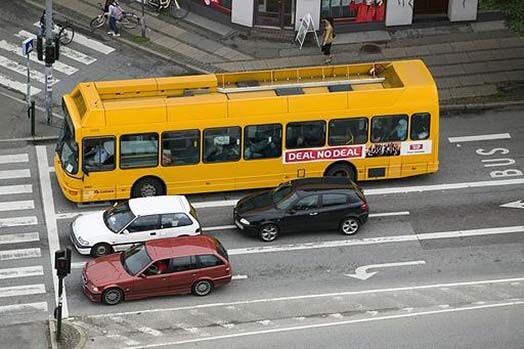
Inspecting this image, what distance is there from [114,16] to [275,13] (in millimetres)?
6477

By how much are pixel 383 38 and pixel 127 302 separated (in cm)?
2066

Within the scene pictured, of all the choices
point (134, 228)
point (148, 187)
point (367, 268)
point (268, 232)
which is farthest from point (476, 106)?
point (134, 228)

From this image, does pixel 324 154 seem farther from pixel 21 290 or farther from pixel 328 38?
pixel 21 290

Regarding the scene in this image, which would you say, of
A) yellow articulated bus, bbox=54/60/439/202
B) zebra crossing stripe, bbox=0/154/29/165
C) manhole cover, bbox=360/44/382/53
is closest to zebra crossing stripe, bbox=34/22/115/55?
zebra crossing stripe, bbox=0/154/29/165

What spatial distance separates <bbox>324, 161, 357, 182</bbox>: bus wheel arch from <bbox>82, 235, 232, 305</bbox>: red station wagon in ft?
23.4

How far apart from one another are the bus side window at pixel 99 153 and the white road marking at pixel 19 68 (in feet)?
29.2

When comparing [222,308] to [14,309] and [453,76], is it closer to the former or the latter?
[14,309]

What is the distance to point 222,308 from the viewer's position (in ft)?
126

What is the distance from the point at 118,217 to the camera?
40844 millimetres

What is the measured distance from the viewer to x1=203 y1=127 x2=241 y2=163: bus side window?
4359 centimetres


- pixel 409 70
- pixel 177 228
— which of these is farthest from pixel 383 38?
pixel 177 228

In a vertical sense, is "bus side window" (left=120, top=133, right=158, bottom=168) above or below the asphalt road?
above

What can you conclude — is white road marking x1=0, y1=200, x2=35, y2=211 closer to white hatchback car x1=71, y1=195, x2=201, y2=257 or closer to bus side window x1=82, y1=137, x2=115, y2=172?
bus side window x1=82, y1=137, x2=115, y2=172

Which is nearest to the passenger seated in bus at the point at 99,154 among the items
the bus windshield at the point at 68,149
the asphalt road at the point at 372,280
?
the bus windshield at the point at 68,149
